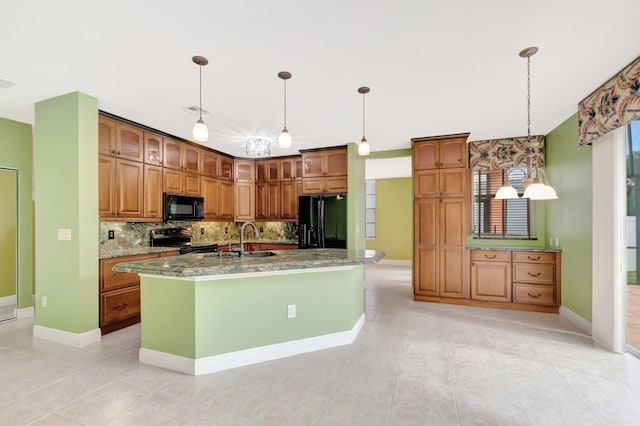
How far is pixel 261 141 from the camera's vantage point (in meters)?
4.04

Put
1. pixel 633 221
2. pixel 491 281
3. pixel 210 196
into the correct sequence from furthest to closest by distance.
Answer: pixel 210 196
pixel 491 281
pixel 633 221

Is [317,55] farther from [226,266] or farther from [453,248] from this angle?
[453,248]

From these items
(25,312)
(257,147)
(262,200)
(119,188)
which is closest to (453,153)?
(257,147)

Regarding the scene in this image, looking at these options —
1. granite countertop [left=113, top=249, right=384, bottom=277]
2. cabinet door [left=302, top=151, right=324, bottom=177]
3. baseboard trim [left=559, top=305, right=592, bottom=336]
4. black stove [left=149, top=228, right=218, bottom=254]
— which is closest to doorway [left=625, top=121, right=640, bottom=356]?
baseboard trim [left=559, top=305, right=592, bottom=336]

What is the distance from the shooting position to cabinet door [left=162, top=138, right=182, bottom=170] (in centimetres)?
444

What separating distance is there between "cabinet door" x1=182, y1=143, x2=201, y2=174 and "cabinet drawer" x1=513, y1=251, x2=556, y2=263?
5.19 meters

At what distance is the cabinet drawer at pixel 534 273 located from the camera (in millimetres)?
4180

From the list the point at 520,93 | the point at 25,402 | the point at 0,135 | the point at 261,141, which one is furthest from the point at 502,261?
the point at 0,135

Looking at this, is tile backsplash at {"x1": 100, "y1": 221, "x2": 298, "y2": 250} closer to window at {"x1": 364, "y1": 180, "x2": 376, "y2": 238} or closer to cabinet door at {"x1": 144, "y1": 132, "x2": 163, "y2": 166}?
cabinet door at {"x1": 144, "y1": 132, "x2": 163, "y2": 166}

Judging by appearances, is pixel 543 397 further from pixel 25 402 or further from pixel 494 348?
pixel 25 402

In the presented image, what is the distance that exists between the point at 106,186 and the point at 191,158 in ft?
5.14

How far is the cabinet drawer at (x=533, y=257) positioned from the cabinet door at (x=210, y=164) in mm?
5099

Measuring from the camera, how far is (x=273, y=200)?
5.93 m

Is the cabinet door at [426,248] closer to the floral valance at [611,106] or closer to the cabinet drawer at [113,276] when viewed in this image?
the floral valance at [611,106]
